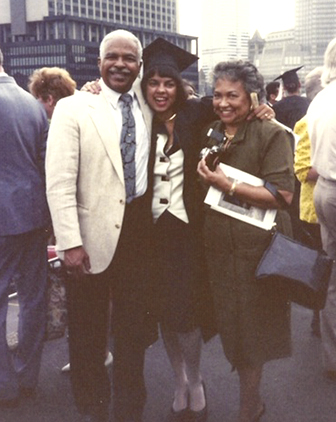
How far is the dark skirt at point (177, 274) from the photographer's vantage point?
2.92 meters

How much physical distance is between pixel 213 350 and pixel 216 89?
6.21ft

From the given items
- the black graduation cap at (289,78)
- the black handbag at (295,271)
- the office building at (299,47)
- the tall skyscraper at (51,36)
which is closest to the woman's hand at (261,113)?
the black handbag at (295,271)

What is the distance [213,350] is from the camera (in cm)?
406

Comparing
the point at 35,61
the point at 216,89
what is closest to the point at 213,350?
the point at 216,89

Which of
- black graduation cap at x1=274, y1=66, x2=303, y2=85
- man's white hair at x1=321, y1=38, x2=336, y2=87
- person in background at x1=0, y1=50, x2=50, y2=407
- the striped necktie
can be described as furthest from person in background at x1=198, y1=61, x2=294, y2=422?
black graduation cap at x1=274, y1=66, x2=303, y2=85

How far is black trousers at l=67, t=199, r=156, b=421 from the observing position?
284cm

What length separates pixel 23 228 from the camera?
3.32 meters

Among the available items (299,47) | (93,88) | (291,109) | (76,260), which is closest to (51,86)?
(93,88)

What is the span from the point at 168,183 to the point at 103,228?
36 centimetres

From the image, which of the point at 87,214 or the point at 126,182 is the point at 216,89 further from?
the point at 87,214

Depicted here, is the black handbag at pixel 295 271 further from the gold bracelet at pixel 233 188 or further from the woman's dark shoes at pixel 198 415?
the woman's dark shoes at pixel 198 415

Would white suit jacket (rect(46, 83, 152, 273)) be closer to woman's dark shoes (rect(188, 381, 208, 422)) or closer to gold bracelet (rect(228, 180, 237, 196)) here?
gold bracelet (rect(228, 180, 237, 196))

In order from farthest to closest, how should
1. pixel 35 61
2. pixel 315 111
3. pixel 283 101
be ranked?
pixel 35 61 → pixel 283 101 → pixel 315 111

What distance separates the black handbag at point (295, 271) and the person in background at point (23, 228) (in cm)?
130
